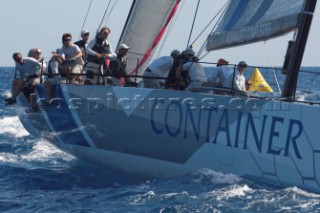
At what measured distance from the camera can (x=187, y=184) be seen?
27.1ft

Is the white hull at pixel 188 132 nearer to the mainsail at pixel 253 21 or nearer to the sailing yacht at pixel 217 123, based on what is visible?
the sailing yacht at pixel 217 123

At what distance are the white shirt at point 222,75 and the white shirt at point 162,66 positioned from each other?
68 centimetres

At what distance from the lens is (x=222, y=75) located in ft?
28.5

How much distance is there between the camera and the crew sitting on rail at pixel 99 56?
9.77m

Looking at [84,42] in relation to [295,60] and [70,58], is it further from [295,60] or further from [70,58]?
[295,60]

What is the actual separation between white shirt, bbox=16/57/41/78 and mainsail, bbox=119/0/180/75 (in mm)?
1823

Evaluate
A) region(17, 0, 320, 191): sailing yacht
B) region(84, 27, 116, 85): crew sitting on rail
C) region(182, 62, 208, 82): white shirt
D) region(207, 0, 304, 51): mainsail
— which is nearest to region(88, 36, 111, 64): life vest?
region(84, 27, 116, 85): crew sitting on rail

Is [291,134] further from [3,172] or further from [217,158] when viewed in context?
[3,172]

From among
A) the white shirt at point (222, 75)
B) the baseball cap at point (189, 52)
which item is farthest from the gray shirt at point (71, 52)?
the white shirt at point (222, 75)

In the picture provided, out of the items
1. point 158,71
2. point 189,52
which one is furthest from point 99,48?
point 189,52

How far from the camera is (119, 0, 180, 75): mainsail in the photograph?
38.7 feet

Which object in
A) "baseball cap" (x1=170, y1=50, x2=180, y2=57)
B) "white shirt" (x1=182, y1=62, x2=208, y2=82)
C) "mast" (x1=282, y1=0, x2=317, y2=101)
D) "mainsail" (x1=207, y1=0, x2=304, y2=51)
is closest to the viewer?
"mainsail" (x1=207, y1=0, x2=304, y2=51)

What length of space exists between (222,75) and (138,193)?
1708 mm

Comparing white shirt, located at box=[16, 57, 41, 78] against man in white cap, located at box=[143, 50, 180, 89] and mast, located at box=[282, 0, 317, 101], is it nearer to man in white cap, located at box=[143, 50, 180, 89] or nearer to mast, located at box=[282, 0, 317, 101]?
man in white cap, located at box=[143, 50, 180, 89]
